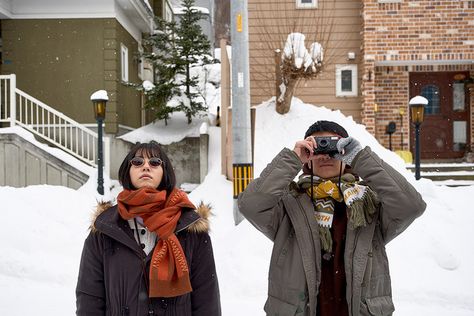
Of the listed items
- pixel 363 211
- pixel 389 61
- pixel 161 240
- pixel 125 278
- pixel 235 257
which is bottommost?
pixel 235 257

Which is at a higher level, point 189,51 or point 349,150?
point 189,51

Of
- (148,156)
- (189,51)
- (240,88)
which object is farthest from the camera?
(189,51)

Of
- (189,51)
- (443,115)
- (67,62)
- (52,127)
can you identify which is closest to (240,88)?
(189,51)

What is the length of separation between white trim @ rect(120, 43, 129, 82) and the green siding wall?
0.73 meters

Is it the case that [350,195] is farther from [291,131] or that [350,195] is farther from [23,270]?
[291,131]

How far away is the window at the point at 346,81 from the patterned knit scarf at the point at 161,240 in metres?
11.8

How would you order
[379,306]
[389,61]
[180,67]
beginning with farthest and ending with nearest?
[389,61] < [180,67] < [379,306]

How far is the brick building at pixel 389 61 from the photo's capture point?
13156mm

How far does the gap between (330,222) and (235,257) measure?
3.90 meters

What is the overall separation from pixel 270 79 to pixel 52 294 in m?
9.11

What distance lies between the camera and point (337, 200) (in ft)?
8.16

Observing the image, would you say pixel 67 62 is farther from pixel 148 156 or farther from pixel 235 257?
pixel 148 156

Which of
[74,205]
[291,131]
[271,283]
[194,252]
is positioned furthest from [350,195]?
[291,131]

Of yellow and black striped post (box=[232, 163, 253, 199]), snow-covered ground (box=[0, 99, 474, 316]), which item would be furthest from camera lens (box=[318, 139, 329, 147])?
yellow and black striped post (box=[232, 163, 253, 199])
